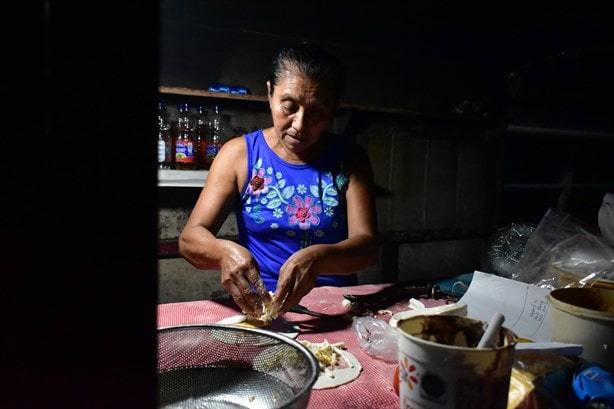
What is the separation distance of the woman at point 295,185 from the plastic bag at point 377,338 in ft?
1.76

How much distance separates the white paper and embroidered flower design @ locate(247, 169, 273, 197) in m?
1.14

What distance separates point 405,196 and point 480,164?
1.21 meters

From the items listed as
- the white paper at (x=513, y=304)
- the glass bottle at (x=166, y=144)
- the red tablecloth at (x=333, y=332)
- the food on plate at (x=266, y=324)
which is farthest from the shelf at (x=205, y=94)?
the white paper at (x=513, y=304)

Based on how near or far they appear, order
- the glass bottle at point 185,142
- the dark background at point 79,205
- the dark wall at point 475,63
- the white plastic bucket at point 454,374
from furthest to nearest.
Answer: the dark wall at point 475,63 → the glass bottle at point 185,142 → the white plastic bucket at point 454,374 → the dark background at point 79,205

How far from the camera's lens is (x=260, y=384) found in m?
1.01

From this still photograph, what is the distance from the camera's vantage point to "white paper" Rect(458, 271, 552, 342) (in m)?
1.44

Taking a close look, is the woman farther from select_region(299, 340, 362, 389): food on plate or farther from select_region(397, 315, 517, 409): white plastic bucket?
select_region(397, 315, 517, 409): white plastic bucket

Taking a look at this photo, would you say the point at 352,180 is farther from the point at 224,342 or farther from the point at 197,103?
the point at 197,103

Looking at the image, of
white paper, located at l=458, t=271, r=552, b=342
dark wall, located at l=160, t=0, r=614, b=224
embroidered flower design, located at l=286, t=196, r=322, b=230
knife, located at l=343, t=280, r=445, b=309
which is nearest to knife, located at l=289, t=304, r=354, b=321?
knife, located at l=343, t=280, r=445, b=309

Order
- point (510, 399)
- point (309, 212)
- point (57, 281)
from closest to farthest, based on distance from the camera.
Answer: point (57, 281), point (510, 399), point (309, 212)

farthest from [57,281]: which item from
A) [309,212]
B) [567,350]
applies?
[309,212]

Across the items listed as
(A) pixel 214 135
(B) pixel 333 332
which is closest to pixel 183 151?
(A) pixel 214 135

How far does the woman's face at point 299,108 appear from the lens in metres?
2.14

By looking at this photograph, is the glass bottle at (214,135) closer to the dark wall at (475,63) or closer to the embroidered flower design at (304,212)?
the dark wall at (475,63)
